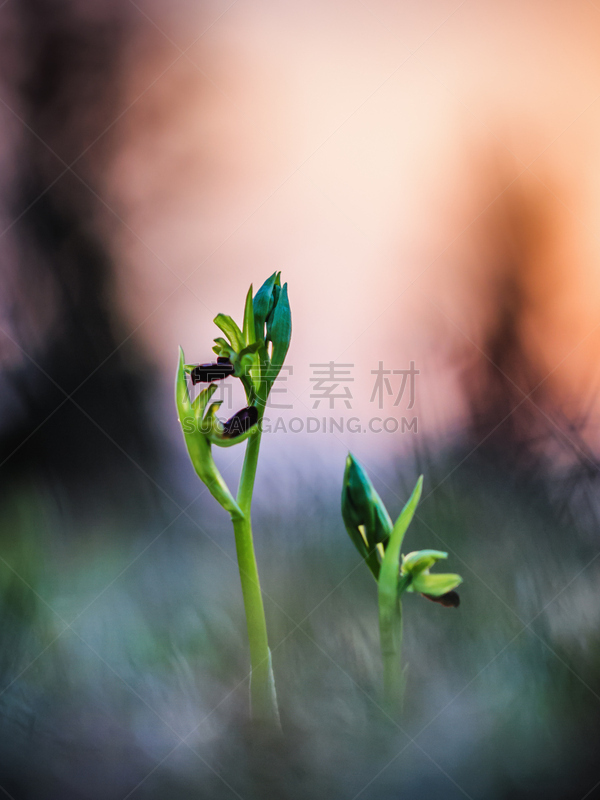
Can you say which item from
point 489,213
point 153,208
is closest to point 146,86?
point 153,208

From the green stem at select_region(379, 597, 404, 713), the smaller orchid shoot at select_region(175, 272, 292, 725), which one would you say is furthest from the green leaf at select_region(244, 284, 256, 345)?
the green stem at select_region(379, 597, 404, 713)

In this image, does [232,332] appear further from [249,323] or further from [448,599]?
[448,599]

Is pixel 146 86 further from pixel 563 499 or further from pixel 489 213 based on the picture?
pixel 563 499

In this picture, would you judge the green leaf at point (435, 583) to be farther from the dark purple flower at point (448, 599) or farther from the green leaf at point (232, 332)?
the green leaf at point (232, 332)

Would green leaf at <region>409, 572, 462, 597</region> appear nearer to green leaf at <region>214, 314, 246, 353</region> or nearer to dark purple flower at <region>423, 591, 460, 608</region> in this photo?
dark purple flower at <region>423, 591, 460, 608</region>

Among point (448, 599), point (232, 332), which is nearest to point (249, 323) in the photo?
point (232, 332)

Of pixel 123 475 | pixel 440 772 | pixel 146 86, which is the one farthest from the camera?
pixel 146 86

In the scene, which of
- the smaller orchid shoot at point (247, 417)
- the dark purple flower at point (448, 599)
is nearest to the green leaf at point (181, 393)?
the smaller orchid shoot at point (247, 417)
